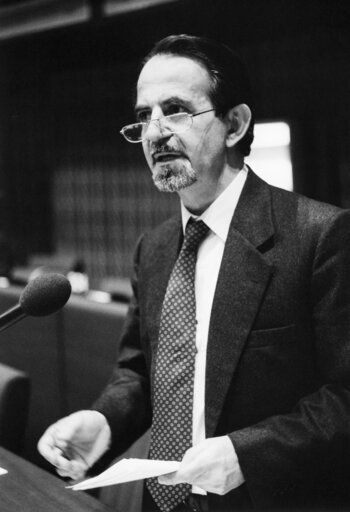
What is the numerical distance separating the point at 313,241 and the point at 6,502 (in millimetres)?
740

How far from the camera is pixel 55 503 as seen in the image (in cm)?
132

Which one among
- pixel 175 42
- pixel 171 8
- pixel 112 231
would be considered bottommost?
pixel 112 231

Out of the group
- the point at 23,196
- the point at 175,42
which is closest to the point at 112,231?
the point at 23,196

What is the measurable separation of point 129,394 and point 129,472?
0.45 m

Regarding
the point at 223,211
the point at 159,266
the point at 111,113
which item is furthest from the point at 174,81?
the point at 111,113

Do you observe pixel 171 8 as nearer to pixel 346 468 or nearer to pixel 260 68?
pixel 260 68

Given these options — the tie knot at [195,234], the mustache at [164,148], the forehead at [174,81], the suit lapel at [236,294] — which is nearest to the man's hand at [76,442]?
the suit lapel at [236,294]

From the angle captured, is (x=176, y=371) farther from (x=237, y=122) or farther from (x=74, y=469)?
(x=237, y=122)

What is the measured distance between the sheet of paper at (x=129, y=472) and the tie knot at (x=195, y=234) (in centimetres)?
50

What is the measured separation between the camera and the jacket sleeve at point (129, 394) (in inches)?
59.2

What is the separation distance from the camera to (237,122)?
1506 millimetres

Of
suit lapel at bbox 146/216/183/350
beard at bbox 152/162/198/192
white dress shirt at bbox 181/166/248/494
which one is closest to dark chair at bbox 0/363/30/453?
suit lapel at bbox 146/216/183/350

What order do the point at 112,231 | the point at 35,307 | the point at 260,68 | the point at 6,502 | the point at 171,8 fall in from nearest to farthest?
the point at 35,307 < the point at 6,502 < the point at 171,8 < the point at 260,68 < the point at 112,231

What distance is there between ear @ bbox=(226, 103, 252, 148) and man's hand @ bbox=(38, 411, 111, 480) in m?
0.62
